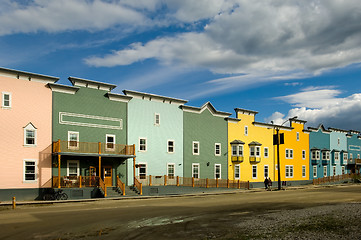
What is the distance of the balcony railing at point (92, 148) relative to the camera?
32031 millimetres

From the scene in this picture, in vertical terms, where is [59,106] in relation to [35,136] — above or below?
above

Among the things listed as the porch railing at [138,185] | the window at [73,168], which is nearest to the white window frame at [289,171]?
the porch railing at [138,185]

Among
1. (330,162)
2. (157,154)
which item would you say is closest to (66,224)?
(157,154)

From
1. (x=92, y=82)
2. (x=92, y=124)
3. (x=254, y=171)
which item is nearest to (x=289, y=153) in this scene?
(x=254, y=171)

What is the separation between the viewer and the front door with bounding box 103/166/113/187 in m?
35.4

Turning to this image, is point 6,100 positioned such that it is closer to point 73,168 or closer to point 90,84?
point 90,84

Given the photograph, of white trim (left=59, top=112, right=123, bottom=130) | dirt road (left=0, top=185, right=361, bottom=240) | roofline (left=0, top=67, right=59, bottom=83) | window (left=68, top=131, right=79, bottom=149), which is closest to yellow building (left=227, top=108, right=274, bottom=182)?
white trim (left=59, top=112, right=123, bottom=130)

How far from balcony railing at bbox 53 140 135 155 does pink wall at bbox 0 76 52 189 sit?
129 centimetres

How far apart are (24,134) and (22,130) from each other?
38cm

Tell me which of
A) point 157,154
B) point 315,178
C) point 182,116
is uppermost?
point 182,116

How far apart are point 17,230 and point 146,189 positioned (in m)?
22.4

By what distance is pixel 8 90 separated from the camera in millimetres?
30531

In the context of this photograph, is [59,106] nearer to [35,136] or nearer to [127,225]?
[35,136]

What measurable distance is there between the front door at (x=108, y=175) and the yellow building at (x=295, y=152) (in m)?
28.9
